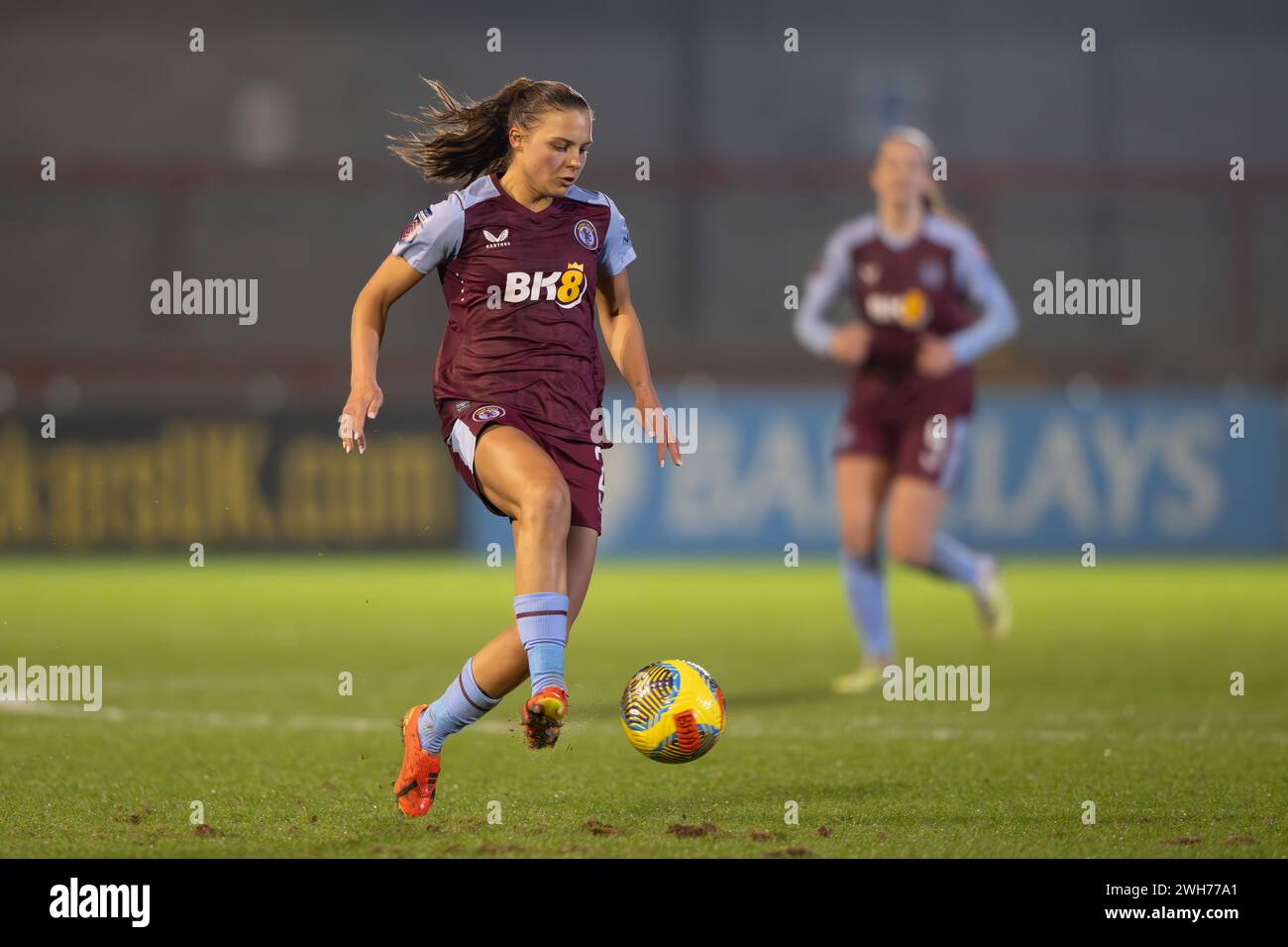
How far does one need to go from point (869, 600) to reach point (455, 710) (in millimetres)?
4260

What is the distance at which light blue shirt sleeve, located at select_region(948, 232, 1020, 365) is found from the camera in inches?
367

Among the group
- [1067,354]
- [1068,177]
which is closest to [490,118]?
[1067,354]

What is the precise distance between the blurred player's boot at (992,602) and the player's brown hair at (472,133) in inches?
194

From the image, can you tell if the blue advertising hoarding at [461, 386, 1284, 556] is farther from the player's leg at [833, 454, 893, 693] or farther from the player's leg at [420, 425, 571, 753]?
the player's leg at [420, 425, 571, 753]

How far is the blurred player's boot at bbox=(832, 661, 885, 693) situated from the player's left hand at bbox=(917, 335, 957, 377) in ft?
4.80

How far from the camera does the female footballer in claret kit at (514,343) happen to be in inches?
203

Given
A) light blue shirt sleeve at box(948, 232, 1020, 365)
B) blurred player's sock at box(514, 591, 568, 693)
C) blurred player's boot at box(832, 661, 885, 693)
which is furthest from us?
light blue shirt sleeve at box(948, 232, 1020, 365)

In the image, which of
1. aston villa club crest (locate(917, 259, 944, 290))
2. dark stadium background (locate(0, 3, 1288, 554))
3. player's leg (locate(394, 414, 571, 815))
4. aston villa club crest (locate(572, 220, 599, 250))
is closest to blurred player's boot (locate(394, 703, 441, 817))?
player's leg (locate(394, 414, 571, 815))

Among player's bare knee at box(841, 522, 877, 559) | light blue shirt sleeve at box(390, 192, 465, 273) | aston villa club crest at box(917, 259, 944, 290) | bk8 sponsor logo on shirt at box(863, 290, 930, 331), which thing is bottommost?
player's bare knee at box(841, 522, 877, 559)

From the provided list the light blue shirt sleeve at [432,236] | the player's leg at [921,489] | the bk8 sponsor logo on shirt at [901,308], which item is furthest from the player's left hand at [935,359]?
the light blue shirt sleeve at [432,236]

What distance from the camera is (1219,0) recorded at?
28641mm

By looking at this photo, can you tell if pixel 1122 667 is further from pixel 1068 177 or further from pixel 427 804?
pixel 1068 177

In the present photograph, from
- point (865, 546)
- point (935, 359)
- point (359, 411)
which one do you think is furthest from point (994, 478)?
point (359, 411)

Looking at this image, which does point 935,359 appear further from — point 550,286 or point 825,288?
point 550,286
